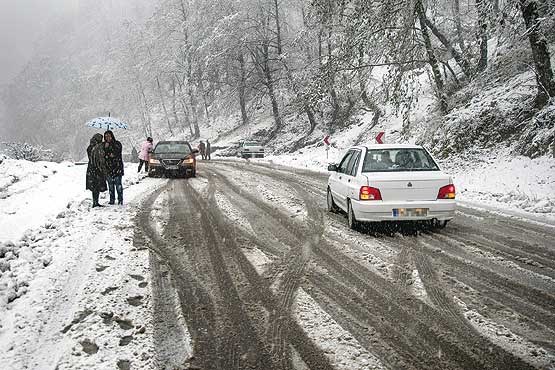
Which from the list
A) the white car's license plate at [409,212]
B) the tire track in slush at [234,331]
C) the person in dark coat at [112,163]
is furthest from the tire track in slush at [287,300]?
the person in dark coat at [112,163]

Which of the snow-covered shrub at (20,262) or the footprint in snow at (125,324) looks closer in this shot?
the footprint in snow at (125,324)

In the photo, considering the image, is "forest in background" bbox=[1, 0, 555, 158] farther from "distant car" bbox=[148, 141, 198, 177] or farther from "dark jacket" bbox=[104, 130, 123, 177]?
"dark jacket" bbox=[104, 130, 123, 177]

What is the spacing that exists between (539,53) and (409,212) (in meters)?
Result: 8.72

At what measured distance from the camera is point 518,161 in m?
13.0

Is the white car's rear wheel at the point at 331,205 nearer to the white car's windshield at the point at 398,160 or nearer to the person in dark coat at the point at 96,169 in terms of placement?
the white car's windshield at the point at 398,160

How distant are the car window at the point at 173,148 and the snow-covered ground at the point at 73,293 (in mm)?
9262

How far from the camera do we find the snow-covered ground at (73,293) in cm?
365

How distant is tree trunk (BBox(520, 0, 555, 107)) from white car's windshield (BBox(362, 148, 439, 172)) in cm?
576

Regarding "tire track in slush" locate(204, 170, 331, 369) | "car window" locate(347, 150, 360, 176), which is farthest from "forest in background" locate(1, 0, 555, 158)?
"tire track in slush" locate(204, 170, 331, 369)

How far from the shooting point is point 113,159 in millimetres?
10875

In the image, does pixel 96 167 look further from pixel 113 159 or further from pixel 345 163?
pixel 345 163

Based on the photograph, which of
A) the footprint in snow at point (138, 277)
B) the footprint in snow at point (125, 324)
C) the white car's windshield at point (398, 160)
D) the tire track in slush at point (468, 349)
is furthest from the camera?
the white car's windshield at point (398, 160)

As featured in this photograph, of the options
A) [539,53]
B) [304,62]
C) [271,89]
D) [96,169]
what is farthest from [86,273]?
[304,62]

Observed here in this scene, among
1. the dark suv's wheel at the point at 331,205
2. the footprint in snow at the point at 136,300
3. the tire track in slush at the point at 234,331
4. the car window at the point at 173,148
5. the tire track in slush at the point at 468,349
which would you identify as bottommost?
the tire track in slush at the point at 468,349
